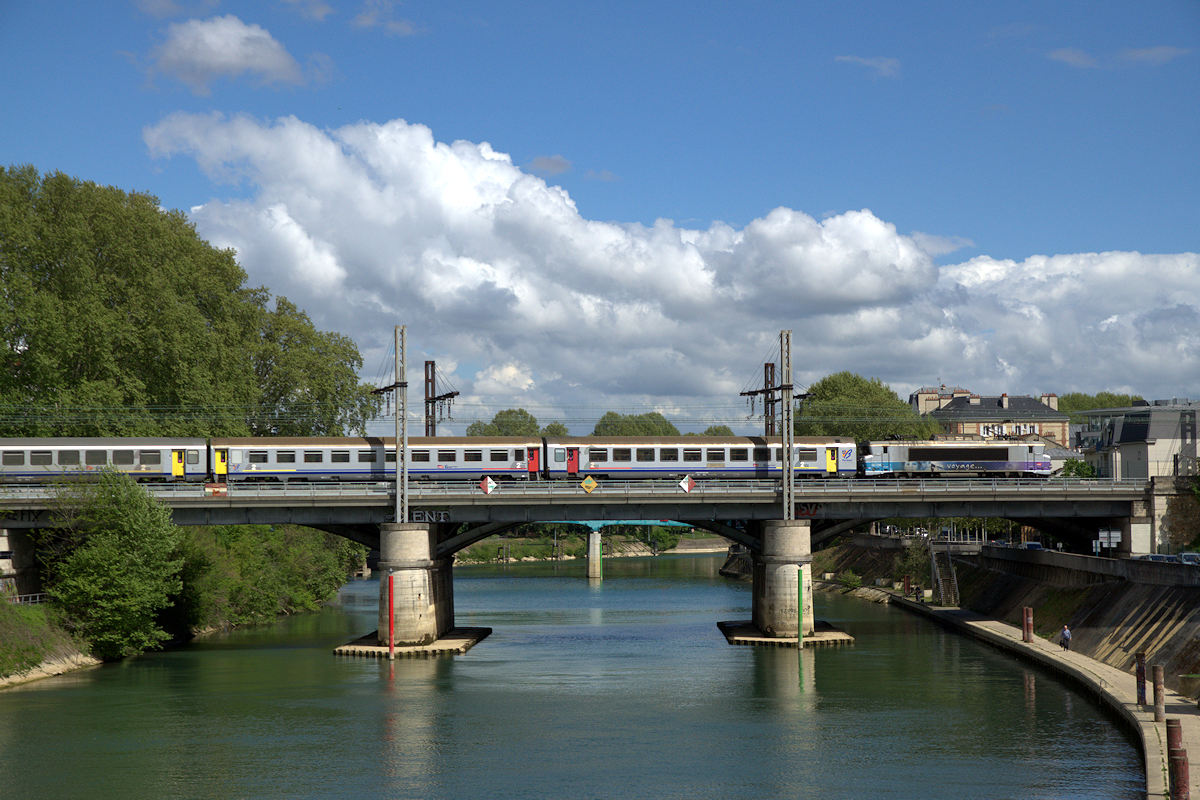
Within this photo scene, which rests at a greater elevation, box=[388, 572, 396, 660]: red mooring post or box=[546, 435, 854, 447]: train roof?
box=[546, 435, 854, 447]: train roof

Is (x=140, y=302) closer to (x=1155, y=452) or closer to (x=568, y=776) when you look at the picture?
(x=568, y=776)

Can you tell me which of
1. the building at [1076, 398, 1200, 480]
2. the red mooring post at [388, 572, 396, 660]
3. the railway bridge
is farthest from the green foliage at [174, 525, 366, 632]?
the building at [1076, 398, 1200, 480]

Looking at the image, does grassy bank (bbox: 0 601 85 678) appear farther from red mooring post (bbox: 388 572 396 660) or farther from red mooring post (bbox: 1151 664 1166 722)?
red mooring post (bbox: 1151 664 1166 722)

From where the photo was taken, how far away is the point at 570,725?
148 feet

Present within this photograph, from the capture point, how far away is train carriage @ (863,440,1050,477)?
7819 centimetres

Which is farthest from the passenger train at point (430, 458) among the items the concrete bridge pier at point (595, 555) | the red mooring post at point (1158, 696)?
the concrete bridge pier at point (595, 555)

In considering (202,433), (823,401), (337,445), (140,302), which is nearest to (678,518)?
(337,445)

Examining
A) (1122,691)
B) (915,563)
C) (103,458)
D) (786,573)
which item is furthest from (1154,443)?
(103,458)

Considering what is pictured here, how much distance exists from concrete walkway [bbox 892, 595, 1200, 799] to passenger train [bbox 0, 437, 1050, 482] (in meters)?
13.0

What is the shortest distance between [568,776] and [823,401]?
121m

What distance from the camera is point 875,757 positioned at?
3953 centimetres

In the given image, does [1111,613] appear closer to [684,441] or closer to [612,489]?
[684,441]

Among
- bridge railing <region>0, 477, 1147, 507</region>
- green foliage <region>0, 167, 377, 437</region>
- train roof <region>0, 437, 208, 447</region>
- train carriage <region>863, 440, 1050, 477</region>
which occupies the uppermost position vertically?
green foliage <region>0, 167, 377, 437</region>

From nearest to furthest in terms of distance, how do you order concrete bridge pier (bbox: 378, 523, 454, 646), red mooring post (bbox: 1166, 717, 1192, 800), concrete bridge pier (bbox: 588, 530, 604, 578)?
red mooring post (bbox: 1166, 717, 1192, 800)
concrete bridge pier (bbox: 378, 523, 454, 646)
concrete bridge pier (bbox: 588, 530, 604, 578)
